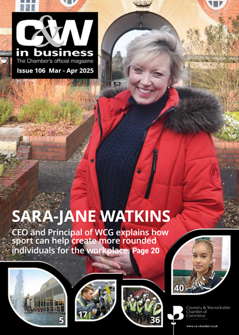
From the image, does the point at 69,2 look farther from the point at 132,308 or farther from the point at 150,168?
the point at 132,308

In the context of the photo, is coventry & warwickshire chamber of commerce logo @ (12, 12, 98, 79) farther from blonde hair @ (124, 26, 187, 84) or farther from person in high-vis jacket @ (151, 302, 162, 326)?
person in high-vis jacket @ (151, 302, 162, 326)

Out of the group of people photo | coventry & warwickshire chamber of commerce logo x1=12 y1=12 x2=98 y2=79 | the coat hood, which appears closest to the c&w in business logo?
coventry & warwickshire chamber of commerce logo x1=12 y1=12 x2=98 y2=79

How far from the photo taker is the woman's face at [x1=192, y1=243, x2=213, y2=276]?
5.03 feet

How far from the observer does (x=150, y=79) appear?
56.1 inches

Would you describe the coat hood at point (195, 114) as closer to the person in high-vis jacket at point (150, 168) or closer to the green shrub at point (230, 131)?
the person in high-vis jacket at point (150, 168)

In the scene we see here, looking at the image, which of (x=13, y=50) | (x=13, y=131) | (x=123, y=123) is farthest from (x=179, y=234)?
(x=13, y=131)

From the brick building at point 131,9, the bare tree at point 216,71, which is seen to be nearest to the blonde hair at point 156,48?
the brick building at point 131,9

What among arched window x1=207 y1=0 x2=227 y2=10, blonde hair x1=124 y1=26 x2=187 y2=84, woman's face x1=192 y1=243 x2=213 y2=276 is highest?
arched window x1=207 y1=0 x2=227 y2=10

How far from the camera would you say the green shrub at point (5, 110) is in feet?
21.3

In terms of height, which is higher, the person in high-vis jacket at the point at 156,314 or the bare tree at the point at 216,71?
the bare tree at the point at 216,71

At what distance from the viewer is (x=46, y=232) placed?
65.4 inches

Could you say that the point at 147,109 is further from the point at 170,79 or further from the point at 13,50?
the point at 13,50

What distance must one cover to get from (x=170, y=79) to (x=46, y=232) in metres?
0.86

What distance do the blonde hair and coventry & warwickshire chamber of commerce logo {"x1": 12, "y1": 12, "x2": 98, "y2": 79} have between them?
1.76ft
